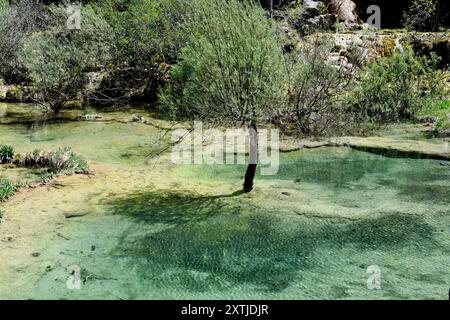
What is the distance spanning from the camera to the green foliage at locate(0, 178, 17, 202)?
16.1 meters

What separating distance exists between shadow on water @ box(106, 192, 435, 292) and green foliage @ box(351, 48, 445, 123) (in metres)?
9.33

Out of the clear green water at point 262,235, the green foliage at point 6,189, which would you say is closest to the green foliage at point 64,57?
the clear green water at point 262,235

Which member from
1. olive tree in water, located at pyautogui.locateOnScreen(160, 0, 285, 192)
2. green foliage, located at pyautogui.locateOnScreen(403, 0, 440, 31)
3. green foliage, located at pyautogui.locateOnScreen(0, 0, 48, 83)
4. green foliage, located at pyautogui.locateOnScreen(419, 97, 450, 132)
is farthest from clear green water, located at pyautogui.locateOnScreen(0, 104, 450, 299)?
green foliage, located at pyautogui.locateOnScreen(403, 0, 440, 31)

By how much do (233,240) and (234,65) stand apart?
551 centimetres

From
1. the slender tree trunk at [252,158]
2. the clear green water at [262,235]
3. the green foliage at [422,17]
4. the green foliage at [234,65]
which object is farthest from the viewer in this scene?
the green foliage at [422,17]

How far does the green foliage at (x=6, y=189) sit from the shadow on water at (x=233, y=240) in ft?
11.3

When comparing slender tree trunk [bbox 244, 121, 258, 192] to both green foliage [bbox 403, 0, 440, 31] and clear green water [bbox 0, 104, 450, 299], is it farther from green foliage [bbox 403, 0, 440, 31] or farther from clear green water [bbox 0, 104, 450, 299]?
green foliage [bbox 403, 0, 440, 31]

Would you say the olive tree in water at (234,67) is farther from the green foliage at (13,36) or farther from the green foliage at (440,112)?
the green foliage at (13,36)

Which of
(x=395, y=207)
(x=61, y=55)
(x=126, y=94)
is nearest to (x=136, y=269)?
(x=395, y=207)

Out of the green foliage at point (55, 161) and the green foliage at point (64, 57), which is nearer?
the green foliage at point (55, 161)

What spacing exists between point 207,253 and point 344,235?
411 cm

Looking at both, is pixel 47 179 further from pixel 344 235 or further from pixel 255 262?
pixel 344 235

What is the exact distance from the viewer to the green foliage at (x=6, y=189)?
635 inches

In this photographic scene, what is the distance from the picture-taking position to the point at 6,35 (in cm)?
3288
